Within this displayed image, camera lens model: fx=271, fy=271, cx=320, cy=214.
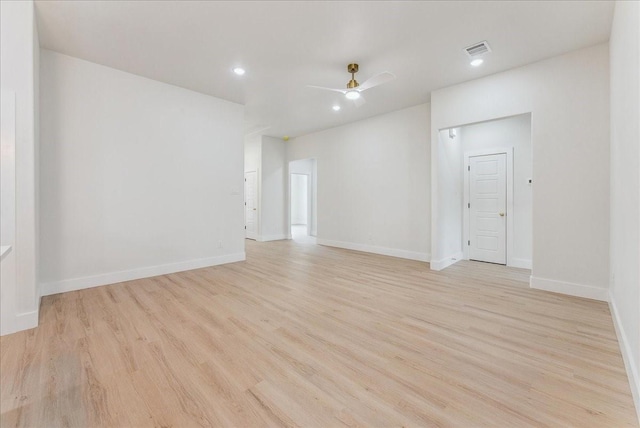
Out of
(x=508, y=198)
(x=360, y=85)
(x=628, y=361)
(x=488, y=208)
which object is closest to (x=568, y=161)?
(x=508, y=198)

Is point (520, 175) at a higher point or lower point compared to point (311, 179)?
lower

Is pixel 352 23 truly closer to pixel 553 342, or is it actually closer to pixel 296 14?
pixel 296 14

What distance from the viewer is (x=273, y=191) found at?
789 centimetres

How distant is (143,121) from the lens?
164 inches

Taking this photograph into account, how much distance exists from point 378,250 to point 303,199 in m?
7.54

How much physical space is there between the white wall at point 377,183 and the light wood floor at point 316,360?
7.25 feet

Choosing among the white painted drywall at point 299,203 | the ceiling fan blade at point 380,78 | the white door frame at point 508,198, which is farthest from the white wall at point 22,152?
the white painted drywall at point 299,203

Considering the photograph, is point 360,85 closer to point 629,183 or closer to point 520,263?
point 629,183

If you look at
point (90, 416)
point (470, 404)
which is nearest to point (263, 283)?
point (90, 416)

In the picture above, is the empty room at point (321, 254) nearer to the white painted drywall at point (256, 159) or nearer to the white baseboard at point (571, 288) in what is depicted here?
the white baseboard at point (571, 288)

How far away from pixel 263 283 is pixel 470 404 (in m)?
2.89

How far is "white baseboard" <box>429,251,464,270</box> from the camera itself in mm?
4711

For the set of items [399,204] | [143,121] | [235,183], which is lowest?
[399,204]

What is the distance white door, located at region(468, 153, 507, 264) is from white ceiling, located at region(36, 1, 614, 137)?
6.25ft
